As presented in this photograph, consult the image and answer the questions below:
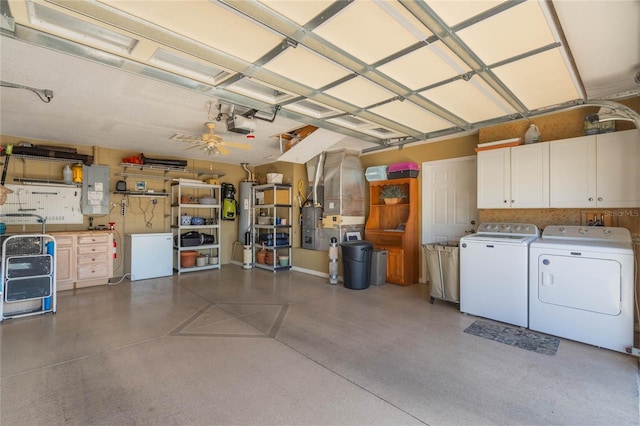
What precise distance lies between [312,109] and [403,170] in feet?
7.95

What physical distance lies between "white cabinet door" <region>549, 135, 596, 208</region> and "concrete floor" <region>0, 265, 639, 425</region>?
64.2 inches

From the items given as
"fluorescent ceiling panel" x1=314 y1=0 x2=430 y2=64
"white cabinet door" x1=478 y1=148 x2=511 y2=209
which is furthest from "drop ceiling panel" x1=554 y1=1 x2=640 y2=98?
"white cabinet door" x1=478 y1=148 x2=511 y2=209

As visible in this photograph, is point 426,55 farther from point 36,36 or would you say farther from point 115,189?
point 115,189

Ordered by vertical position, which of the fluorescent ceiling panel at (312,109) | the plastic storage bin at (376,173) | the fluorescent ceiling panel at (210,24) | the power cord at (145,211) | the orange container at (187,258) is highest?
the fluorescent ceiling panel at (312,109)

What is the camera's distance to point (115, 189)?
20.5 feet

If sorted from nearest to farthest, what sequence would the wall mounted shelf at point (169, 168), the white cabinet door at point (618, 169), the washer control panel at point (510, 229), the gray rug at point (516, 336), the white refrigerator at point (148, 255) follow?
1. the gray rug at point (516, 336)
2. the white cabinet door at point (618, 169)
3. the washer control panel at point (510, 229)
4. the white refrigerator at point (148, 255)
5. the wall mounted shelf at point (169, 168)

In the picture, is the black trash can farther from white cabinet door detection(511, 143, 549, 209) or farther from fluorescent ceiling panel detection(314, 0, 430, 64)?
fluorescent ceiling panel detection(314, 0, 430, 64)

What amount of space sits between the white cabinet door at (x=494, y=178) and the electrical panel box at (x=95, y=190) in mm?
6889

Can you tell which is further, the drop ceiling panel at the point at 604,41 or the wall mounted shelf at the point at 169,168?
the wall mounted shelf at the point at 169,168

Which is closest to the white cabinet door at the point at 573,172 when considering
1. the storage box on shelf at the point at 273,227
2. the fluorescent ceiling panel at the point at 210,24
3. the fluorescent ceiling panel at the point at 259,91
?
the fluorescent ceiling panel at the point at 259,91

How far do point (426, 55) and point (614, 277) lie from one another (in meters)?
2.79

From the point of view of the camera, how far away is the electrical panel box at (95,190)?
5.80m

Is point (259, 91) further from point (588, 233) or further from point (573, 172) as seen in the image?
point (588, 233)

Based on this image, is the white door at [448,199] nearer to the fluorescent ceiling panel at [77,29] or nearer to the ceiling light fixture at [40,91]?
the fluorescent ceiling panel at [77,29]
